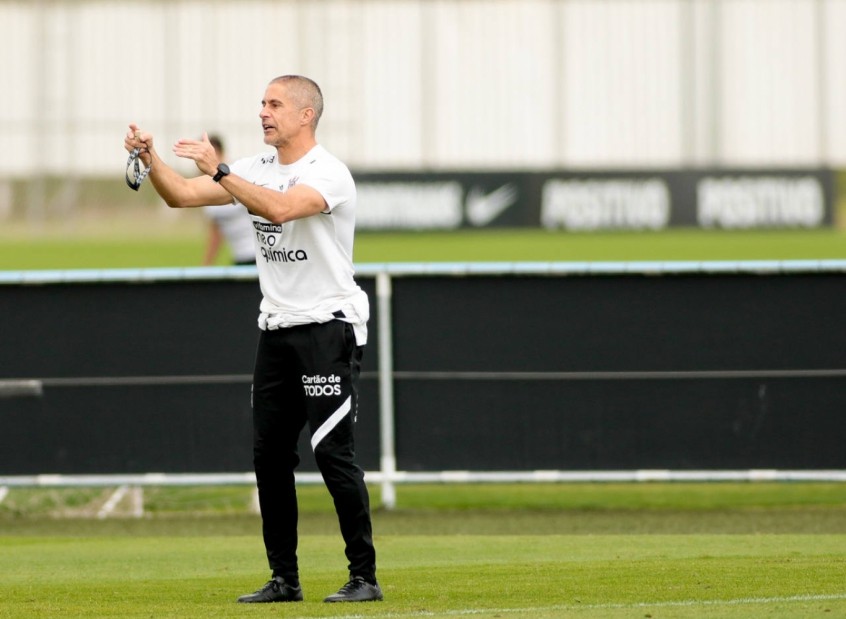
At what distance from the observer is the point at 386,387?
395 inches

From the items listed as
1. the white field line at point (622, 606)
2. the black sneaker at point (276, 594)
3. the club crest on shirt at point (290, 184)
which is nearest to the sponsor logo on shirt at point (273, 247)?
the club crest on shirt at point (290, 184)

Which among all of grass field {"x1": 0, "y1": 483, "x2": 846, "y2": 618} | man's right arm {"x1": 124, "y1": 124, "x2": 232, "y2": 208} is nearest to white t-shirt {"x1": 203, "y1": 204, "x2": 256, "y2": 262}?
grass field {"x1": 0, "y1": 483, "x2": 846, "y2": 618}

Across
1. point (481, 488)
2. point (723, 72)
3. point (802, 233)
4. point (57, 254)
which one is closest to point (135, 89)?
point (57, 254)

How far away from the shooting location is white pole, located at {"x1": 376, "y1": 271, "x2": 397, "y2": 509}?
999 centimetres

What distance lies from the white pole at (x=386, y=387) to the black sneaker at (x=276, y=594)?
11.8 ft

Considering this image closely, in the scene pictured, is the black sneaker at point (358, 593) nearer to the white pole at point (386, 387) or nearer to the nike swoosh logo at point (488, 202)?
the white pole at point (386, 387)

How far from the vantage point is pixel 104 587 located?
6.78m

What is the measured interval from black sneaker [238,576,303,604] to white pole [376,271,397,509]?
359 cm

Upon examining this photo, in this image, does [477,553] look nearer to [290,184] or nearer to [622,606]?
[622,606]

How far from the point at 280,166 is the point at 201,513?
14.9 ft

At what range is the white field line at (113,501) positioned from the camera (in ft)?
33.9

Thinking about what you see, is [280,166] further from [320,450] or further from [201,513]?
[201,513]

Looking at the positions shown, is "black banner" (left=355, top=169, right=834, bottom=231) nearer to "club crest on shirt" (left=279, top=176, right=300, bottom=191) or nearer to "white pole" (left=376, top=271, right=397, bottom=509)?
"white pole" (left=376, top=271, right=397, bottom=509)

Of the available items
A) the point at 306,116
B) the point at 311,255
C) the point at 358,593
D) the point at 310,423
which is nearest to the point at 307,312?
the point at 311,255
